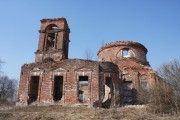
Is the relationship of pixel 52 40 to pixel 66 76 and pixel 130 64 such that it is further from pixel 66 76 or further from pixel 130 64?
pixel 130 64

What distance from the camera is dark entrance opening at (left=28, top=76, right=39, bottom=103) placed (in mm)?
20203

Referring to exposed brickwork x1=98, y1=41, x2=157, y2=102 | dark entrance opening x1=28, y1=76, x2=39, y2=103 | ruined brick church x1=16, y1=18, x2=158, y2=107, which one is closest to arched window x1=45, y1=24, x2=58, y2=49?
ruined brick church x1=16, y1=18, x2=158, y2=107

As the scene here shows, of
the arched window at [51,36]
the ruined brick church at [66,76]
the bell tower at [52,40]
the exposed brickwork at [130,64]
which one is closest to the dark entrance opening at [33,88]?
the ruined brick church at [66,76]

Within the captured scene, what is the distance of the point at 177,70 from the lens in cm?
1443

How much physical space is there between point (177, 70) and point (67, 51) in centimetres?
1341

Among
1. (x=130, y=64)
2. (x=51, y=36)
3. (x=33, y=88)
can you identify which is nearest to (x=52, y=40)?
(x=51, y=36)

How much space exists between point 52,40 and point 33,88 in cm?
609

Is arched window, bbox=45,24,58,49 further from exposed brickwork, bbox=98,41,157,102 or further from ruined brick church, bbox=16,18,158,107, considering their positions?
exposed brickwork, bbox=98,41,157,102

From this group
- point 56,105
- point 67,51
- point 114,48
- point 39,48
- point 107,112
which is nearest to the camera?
point 107,112

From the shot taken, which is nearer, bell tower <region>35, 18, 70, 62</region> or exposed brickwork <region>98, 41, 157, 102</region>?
bell tower <region>35, 18, 70, 62</region>

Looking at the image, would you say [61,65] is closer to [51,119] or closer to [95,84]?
[95,84]

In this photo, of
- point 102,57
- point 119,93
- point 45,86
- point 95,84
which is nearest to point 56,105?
point 45,86

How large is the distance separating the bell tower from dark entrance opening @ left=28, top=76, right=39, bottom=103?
7.67 feet

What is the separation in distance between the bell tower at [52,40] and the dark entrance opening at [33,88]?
7.67 ft
